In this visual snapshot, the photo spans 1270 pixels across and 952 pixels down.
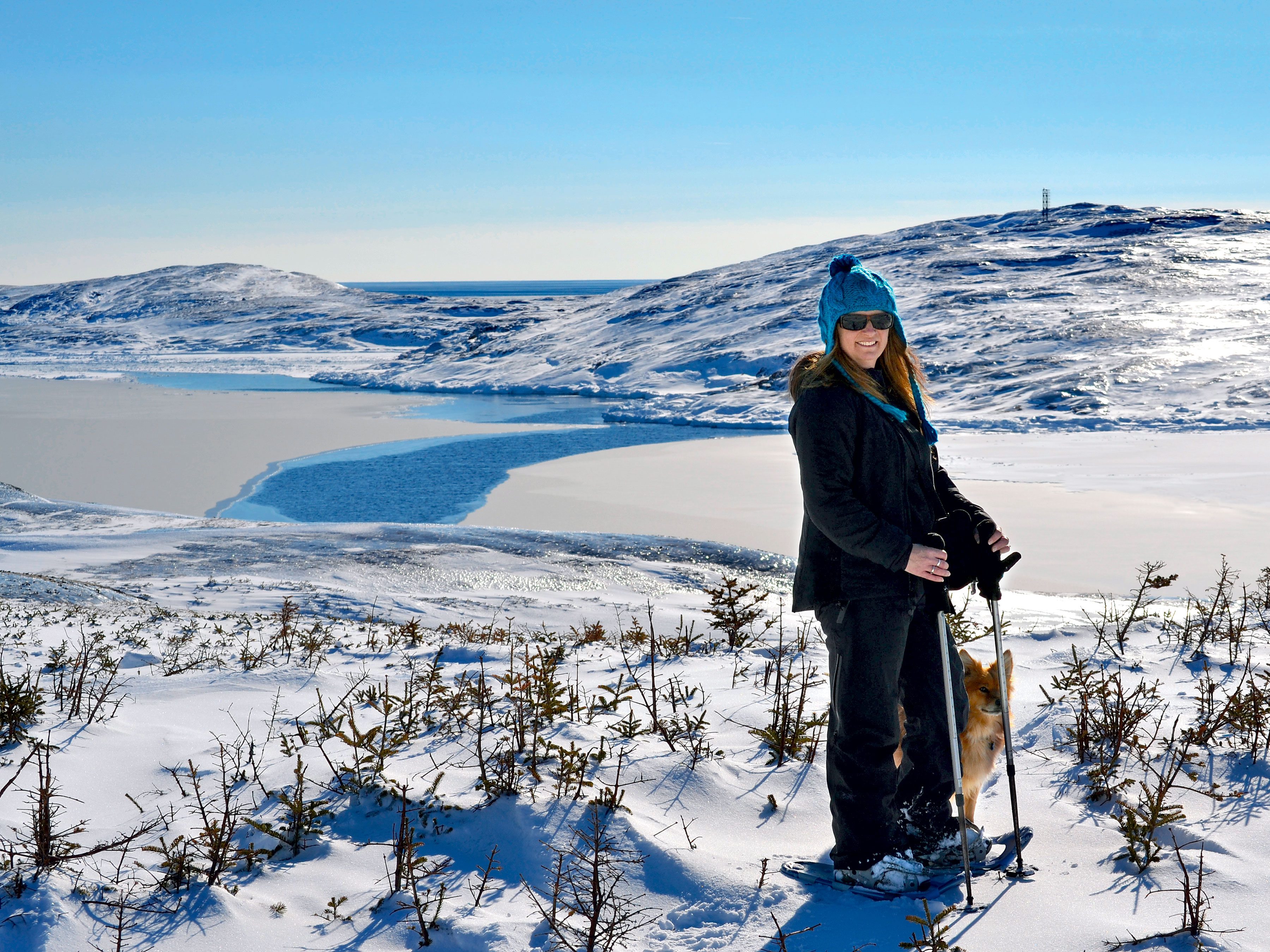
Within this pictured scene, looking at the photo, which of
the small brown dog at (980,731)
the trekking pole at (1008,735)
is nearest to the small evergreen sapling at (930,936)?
the trekking pole at (1008,735)

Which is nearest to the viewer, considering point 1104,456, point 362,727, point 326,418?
point 362,727

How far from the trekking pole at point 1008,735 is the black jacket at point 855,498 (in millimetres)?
278

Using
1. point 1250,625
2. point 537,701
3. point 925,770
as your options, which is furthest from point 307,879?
point 1250,625

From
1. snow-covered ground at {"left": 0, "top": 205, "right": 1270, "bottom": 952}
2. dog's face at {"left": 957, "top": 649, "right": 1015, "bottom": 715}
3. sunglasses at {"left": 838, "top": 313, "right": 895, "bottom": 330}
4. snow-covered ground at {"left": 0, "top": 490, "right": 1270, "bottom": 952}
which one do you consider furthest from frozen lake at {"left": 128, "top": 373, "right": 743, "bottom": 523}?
sunglasses at {"left": 838, "top": 313, "right": 895, "bottom": 330}

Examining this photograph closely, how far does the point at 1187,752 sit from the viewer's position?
3.56 meters

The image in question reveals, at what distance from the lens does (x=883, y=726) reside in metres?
2.61

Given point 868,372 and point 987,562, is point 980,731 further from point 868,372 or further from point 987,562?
point 868,372

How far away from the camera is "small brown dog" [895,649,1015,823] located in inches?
120

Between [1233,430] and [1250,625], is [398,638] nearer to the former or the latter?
[1250,625]

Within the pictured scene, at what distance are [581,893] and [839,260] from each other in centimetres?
206

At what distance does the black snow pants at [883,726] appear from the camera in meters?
2.61

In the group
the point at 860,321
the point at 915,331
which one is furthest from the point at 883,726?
the point at 915,331

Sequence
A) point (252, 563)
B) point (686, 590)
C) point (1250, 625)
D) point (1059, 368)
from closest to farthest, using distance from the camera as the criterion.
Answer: point (1250, 625)
point (686, 590)
point (252, 563)
point (1059, 368)

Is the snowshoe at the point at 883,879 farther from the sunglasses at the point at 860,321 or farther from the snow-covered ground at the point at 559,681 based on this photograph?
the sunglasses at the point at 860,321
